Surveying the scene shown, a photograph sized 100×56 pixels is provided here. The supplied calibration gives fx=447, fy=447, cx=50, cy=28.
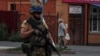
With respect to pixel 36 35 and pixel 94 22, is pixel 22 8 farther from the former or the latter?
pixel 36 35

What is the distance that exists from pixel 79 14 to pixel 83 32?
1.60 meters

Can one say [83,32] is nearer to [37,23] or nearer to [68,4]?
[68,4]

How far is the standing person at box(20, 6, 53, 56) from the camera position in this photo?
795cm

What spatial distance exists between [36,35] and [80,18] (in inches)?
1125

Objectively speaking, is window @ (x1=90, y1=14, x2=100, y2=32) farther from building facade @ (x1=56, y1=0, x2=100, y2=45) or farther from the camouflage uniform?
the camouflage uniform

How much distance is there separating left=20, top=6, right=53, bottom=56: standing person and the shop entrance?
28.3 metres

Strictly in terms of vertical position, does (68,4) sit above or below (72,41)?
above

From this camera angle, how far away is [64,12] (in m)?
36.4

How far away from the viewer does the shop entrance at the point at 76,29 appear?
36.4 meters

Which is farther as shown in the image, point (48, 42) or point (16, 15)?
point (16, 15)

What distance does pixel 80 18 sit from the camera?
120 ft

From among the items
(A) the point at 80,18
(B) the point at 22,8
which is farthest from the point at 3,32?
(A) the point at 80,18

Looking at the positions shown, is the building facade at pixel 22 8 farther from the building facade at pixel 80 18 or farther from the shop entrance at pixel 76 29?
the shop entrance at pixel 76 29

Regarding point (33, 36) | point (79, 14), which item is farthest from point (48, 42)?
point (79, 14)
